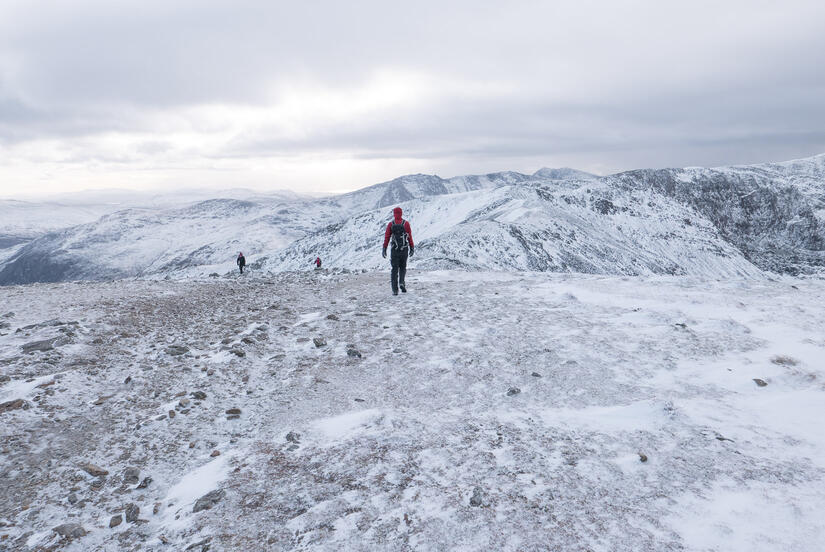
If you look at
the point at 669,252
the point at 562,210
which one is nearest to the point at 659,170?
the point at 669,252

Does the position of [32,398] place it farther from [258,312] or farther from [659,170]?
[659,170]

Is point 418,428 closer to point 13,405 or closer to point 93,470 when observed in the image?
point 93,470

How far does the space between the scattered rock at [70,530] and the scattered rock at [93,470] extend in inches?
32.1

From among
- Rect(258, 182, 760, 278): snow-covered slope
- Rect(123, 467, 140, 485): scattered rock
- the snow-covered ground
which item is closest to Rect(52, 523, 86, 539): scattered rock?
the snow-covered ground

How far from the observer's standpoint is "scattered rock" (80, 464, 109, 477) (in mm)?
5047

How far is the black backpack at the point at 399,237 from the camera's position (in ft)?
43.5

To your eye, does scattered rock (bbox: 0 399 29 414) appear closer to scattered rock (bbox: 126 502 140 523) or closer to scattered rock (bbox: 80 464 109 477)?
scattered rock (bbox: 80 464 109 477)

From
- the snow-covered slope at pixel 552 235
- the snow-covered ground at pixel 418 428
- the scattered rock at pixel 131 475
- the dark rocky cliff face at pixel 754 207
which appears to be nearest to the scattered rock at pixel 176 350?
the snow-covered ground at pixel 418 428

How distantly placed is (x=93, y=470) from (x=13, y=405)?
2.16m

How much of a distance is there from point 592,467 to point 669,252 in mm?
85118

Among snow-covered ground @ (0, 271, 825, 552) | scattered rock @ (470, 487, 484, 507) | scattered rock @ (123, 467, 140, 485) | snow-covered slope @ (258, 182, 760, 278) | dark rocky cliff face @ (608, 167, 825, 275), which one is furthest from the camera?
dark rocky cliff face @ (608, 167, 825, 275)

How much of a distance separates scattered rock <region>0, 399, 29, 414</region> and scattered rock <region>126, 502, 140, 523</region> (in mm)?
2943

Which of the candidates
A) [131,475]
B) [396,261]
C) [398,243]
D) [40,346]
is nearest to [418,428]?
[131,475]

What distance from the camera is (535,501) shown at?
436 centimetres
